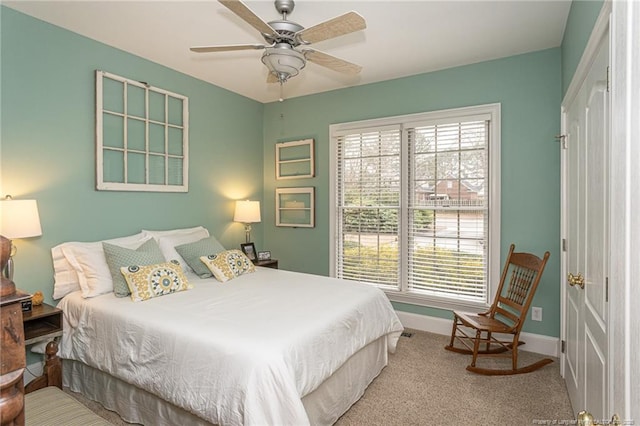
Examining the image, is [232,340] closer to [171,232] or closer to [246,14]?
[246,14]

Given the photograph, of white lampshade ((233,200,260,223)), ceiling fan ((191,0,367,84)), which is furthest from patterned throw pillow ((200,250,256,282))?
ceiling fan ((191,0,367,84))


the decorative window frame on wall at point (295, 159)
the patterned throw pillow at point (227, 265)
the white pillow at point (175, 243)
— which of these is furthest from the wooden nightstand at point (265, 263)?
the decorative window frame on wall at point (295, 159)

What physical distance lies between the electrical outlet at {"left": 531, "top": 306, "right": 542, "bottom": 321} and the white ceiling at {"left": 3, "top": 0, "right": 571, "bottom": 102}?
7.77ft

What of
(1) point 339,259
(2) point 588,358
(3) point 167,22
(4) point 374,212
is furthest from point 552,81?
(3) point 167,22

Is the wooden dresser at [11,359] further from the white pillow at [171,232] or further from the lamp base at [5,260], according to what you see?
the white pillow at [171,232]

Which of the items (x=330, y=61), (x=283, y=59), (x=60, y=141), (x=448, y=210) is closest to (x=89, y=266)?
(x=60, y=141)

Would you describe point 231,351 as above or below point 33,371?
above

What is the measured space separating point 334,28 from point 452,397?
2.57 metres

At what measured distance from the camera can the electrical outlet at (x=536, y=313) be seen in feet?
10.6

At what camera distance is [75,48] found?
287cm

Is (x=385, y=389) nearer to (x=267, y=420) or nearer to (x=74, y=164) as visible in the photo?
(x=267, y=420)

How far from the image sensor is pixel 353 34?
288 cm

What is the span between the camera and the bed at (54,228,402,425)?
5.45 feet

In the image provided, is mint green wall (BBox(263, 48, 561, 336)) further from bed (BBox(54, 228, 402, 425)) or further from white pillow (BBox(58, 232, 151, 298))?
white pillow (BBox(58, 232, 151, 298))
